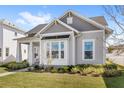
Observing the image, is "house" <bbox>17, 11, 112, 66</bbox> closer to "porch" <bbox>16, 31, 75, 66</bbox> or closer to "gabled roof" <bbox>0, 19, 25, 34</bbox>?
"porch" <bbox>16, 31, 75, 66</bbox>

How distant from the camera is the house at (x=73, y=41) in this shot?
45.1ft

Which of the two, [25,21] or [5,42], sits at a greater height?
[25,21]

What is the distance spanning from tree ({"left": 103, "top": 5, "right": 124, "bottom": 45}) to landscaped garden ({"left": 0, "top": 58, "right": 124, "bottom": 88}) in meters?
2.32

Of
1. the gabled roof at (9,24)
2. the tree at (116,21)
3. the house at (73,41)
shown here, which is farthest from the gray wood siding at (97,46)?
the gabled roof at (9,24)

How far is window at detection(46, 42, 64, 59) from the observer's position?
1445 cm

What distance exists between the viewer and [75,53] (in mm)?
14383

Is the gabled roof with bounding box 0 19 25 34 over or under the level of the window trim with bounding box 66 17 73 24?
over

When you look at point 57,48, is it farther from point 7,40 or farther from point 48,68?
point 7,40

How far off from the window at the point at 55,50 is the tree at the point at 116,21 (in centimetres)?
500

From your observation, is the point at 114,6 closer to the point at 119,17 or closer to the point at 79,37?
the point at 119,17

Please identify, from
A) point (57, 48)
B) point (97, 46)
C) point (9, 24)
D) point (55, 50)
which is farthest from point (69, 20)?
point (9, 24)

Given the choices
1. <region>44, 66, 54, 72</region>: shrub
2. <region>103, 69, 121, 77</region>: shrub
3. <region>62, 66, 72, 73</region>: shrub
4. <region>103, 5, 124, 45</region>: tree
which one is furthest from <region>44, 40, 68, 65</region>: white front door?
<region>103, 5, 124, 45</region>: tree
